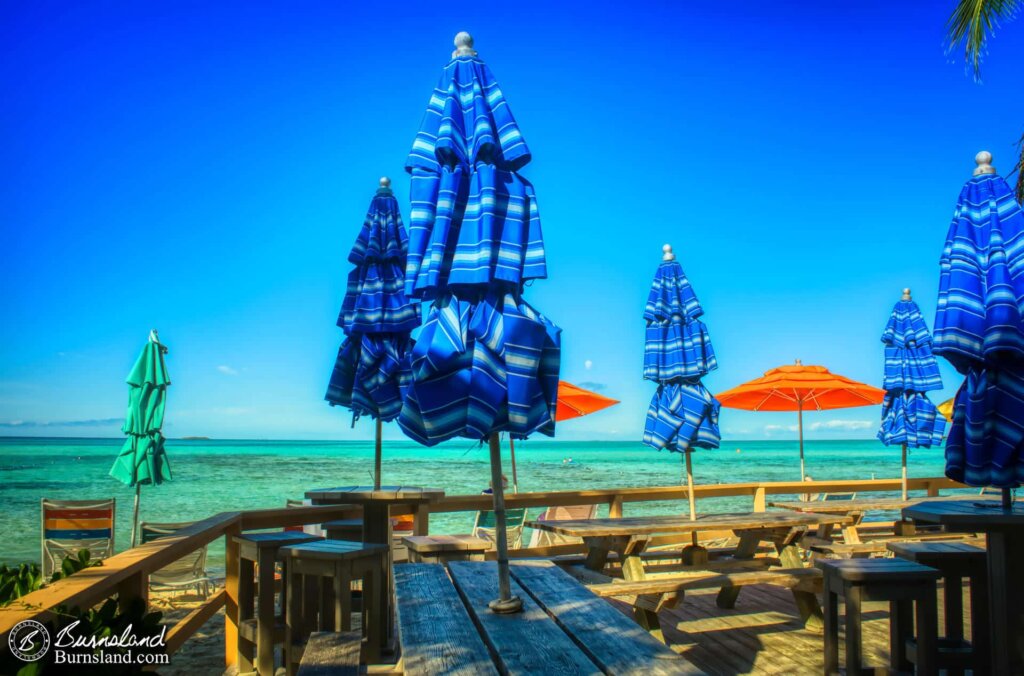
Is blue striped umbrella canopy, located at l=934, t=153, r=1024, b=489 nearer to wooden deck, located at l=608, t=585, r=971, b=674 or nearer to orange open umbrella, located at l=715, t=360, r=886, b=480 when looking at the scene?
wooden deck, located at l=608, t=585, r=971, b=674

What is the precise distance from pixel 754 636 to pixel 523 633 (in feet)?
10.6

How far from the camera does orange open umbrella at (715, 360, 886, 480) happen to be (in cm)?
934

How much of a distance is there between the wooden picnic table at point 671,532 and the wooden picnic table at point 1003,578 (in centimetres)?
170

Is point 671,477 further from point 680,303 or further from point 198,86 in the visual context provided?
point 680,303

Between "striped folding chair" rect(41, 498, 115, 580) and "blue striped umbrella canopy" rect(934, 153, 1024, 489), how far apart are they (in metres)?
7.20

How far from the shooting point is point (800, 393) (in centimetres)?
992

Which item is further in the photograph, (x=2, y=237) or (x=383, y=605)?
(x=2, y=237)

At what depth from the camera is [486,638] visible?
2121 millimetres

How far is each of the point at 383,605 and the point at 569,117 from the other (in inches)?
447

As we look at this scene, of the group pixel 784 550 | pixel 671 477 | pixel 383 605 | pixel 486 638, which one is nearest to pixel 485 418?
pixel 486 638

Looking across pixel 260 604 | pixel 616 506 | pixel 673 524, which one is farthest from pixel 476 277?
pixel 616 506

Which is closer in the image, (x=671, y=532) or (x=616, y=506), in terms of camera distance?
(x=671, y=532)

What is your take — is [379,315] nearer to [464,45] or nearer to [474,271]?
[464,45]

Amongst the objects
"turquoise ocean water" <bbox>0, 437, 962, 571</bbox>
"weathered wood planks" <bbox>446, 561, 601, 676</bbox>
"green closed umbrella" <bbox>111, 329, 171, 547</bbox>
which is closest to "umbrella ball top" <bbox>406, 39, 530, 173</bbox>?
"weathered wood planks" <bbox>446, 561, 601, 676</bbox>
